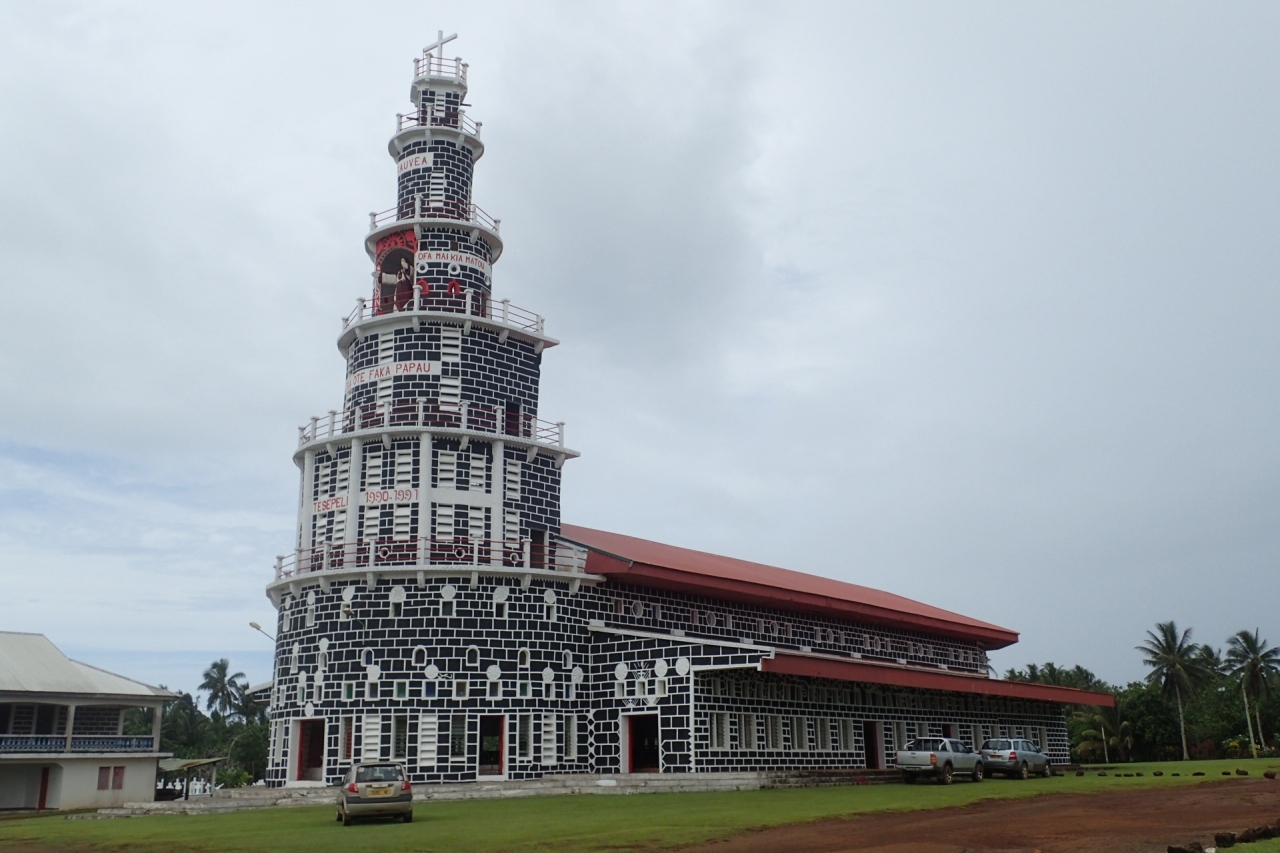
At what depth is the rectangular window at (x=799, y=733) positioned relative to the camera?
3998 centimetres

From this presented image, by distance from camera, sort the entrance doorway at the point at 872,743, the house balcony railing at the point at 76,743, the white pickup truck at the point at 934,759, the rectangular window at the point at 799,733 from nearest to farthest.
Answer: the white pickup truck at the point at 934,759 → the rectangular window at the point at 799,733 → the entrance doorway at the point at 872,743 → the house balcony railing at the point at 76,743

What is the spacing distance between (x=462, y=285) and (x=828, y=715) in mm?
21576

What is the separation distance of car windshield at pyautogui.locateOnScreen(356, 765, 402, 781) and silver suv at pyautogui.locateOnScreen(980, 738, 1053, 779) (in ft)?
75.8

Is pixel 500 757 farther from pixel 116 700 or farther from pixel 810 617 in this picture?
pixel 116 700

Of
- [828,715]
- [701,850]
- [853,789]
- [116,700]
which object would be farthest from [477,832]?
[116,700]

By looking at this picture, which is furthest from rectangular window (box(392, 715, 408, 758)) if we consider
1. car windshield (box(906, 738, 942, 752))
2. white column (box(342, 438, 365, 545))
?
car windshield (box(906, 738, 942, 752))

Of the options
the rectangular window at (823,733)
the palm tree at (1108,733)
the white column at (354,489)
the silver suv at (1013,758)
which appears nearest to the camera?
the white column at (354,489)

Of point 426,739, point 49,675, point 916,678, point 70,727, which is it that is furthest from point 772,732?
point 49,675

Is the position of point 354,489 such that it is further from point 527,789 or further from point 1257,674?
point 1257,674

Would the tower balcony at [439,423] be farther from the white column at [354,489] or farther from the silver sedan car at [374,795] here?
the silver sedan car at [374,795]

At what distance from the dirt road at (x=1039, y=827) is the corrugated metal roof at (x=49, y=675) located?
3831cm

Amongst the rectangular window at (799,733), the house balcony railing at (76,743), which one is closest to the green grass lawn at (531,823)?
the rectangular window at (799,733)

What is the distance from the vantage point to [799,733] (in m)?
40.3

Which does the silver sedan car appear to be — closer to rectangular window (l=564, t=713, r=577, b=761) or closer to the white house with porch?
rectangular window (l=564, t=713, r=577, b=761)
